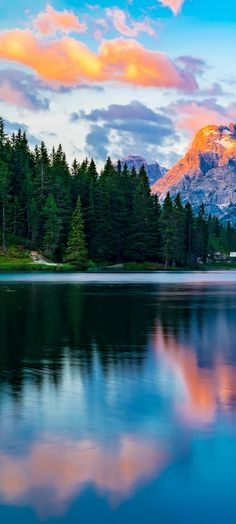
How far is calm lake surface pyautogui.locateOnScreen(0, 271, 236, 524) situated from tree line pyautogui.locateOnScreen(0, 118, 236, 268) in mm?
119175

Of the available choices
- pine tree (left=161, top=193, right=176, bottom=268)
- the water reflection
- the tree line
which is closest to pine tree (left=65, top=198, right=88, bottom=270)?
the tree line

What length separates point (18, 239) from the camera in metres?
144

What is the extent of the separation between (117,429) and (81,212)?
15277 centimetres

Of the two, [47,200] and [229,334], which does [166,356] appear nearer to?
[229,334]

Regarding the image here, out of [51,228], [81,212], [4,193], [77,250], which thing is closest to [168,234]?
[81,212]

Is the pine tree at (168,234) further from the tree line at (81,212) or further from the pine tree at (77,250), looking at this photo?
the pine tree at (77,250)

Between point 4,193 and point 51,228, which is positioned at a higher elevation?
point 4,193

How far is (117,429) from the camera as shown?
39.1 ft

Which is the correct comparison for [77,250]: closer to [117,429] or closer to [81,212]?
[81,212]

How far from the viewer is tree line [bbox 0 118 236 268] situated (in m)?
145

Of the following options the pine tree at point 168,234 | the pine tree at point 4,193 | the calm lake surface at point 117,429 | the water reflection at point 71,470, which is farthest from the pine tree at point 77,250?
the water reflection at point 71,470

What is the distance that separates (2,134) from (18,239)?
33978mm

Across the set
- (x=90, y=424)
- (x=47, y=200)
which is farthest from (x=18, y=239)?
(x=90, y=424)

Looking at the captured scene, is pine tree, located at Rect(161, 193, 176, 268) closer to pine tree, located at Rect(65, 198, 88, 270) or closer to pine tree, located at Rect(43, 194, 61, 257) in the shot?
pine tree, located at Rect(65, 198, 88, 270)
